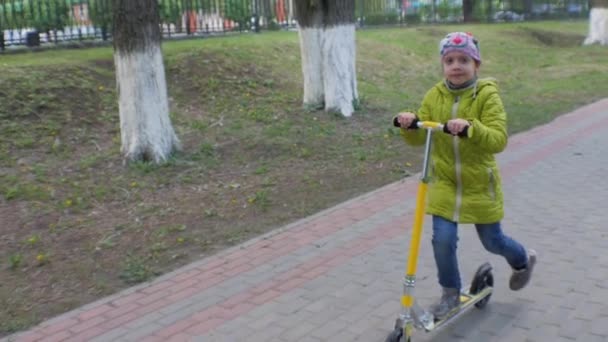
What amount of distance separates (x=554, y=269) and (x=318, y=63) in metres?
6.42

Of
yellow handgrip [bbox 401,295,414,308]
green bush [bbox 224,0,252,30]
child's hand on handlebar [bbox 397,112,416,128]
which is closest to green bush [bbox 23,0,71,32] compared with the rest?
green bush [bbox 224,0,252,30]

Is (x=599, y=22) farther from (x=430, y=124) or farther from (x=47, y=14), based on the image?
(x=430, y=124)

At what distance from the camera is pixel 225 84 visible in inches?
455

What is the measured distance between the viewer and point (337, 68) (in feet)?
34.9

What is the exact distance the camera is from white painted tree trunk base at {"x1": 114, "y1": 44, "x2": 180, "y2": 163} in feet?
25.7

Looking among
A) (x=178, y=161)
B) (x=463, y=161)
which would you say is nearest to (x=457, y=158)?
(x=463, y=161)

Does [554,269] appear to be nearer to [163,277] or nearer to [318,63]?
[163,277]

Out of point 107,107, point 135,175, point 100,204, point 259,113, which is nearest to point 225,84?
point 259,113

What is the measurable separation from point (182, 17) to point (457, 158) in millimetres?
14380

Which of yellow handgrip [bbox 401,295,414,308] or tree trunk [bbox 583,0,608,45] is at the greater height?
tree trunk [bbox 583,0,608,45]

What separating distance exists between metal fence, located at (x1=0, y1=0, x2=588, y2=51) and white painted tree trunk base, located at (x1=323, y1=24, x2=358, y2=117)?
3.41 m

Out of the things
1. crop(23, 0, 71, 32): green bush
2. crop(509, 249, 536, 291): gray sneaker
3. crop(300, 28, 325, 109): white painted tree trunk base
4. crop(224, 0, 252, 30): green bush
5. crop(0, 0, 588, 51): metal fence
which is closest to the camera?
crop(509, 249, 536, 291): gray sneaker

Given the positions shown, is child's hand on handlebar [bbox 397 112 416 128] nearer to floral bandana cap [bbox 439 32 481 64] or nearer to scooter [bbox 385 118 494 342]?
scooter [bbox 385 118 494 342]

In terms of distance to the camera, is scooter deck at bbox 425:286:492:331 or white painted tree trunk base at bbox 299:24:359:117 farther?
white painted tree trunk base at bbox 299:24:359:117
